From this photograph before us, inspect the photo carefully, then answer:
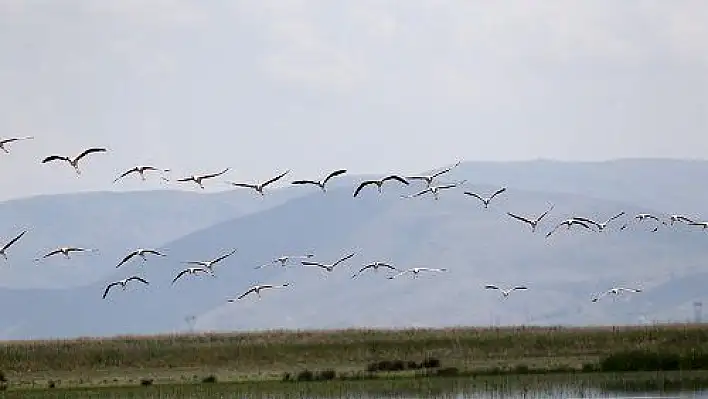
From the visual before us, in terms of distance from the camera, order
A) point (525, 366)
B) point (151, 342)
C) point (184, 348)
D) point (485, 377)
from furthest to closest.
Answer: point (151, 342) < point (184, 348) < point (525, 366) < point (485, 377)

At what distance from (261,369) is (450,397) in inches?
938

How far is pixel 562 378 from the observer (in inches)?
2222

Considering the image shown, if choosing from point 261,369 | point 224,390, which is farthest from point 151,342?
point 224,390

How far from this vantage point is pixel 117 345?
8269cm

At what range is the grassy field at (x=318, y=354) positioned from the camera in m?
68.3

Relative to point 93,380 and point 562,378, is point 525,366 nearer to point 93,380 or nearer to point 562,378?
point 562,378

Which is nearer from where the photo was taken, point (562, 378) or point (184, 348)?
point (562, 378)

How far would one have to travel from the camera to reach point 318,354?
74.6 metres

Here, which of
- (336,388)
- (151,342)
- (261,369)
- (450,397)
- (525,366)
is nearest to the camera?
(450,397)

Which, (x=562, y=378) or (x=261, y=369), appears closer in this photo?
(x=562, y=378)

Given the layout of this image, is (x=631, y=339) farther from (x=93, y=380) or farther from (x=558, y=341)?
(x=93, y=380)

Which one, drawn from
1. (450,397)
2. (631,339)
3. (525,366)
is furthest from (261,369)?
(450,397)

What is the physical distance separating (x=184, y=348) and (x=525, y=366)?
21866mm

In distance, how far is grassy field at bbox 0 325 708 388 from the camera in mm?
68312
